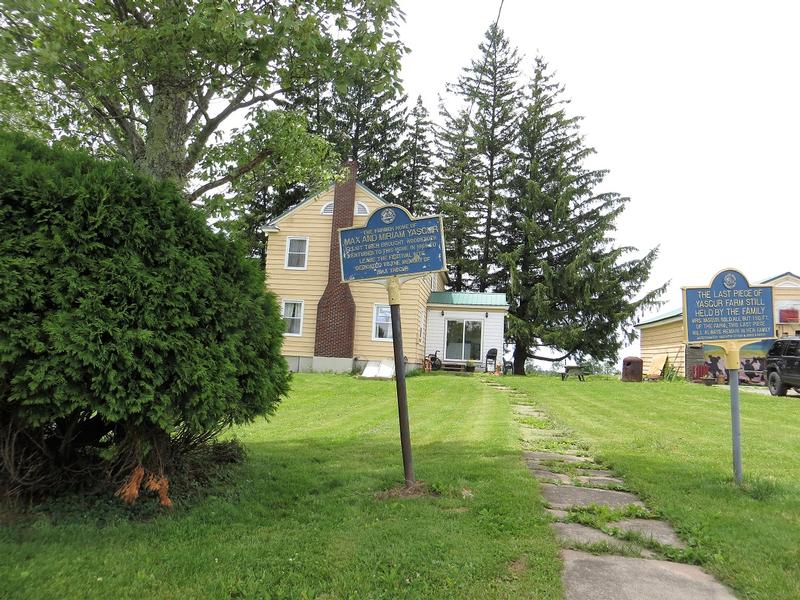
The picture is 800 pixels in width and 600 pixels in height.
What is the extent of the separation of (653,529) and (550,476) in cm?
164

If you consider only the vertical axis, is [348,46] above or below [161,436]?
Answer: above

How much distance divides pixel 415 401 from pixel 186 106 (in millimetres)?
8443

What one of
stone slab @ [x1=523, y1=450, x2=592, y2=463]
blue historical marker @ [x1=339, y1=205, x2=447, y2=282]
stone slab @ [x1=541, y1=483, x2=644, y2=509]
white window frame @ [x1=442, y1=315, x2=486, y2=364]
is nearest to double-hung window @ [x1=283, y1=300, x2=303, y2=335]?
white window frame @ [x1=442, y1=315, x2=486, y2=364]

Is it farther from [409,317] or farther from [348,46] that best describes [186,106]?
[409,317]

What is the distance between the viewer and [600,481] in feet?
18.4

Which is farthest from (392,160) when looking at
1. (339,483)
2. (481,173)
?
(339,483)

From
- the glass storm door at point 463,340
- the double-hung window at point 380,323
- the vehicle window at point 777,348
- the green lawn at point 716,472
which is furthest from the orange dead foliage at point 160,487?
the glass storm door at point 463,340

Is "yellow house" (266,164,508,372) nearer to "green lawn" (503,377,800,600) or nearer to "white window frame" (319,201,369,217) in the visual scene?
"white window frame" (319,201,369,217)

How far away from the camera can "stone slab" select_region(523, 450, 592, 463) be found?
21.9 feet

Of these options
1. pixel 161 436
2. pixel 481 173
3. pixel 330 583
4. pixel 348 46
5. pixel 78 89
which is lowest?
pixel 330 583

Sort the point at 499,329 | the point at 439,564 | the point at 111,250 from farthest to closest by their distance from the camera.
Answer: the point at 499,329 < the point at 111,250 < the point at 439,564

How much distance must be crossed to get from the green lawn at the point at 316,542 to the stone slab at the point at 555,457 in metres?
0.46

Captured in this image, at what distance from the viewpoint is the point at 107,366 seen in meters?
3.67

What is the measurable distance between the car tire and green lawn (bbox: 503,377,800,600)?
3755mm
